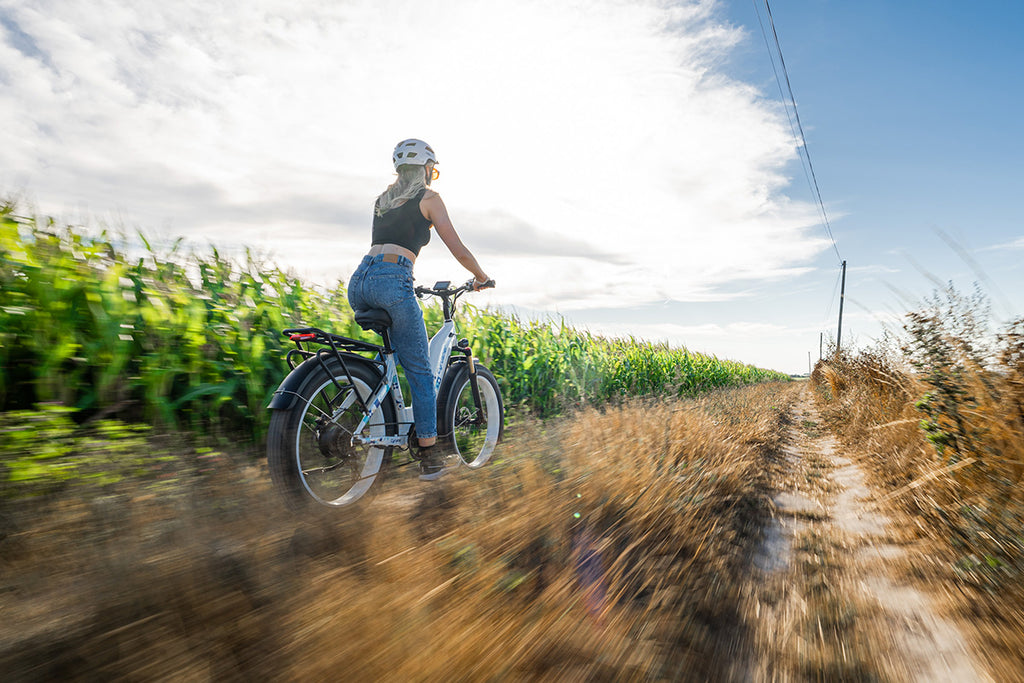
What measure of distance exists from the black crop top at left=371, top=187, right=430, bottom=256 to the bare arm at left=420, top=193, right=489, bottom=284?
57 mm

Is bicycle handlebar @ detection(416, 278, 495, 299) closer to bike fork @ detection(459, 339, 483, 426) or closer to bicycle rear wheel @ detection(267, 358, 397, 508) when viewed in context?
bike fork @ detection(459, 339, 483, 426)

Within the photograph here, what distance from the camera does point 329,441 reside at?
3059 millimetres

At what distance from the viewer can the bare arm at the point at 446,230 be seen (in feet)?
11.5

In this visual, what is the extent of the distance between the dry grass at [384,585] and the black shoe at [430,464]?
216mm

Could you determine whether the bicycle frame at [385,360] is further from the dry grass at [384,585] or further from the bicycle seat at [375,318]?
the dry grass at [384,585]

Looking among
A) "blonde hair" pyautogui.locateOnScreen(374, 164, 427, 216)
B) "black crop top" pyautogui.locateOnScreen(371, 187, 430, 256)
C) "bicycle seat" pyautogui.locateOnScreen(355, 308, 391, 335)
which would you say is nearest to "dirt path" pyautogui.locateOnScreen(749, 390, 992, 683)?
"bicycle seat" pyautogui.locateOnScreen(355, 308, 391, 335)

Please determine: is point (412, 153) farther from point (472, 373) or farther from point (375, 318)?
point (472, 373)

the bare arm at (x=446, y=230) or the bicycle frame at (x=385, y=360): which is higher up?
the bare arm at (x=446, y=230)

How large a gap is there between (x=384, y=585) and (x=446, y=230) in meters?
2.39

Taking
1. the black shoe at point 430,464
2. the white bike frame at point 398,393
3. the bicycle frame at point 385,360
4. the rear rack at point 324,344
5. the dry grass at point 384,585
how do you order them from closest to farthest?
the dry grass at point 384,585 → the rear rack at point 324,344 → the bicycle frame at point 385,360 → the white bike frame at point 398,393 → the black shoe at point 430,464

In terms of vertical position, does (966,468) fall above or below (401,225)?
below

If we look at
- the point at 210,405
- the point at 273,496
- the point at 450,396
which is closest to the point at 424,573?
the point at 273,496

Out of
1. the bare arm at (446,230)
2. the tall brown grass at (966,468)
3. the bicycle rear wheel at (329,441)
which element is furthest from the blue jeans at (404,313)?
the tall brown grass at (966,468)

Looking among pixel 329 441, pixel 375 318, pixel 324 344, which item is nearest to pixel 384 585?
pixel 329 441
